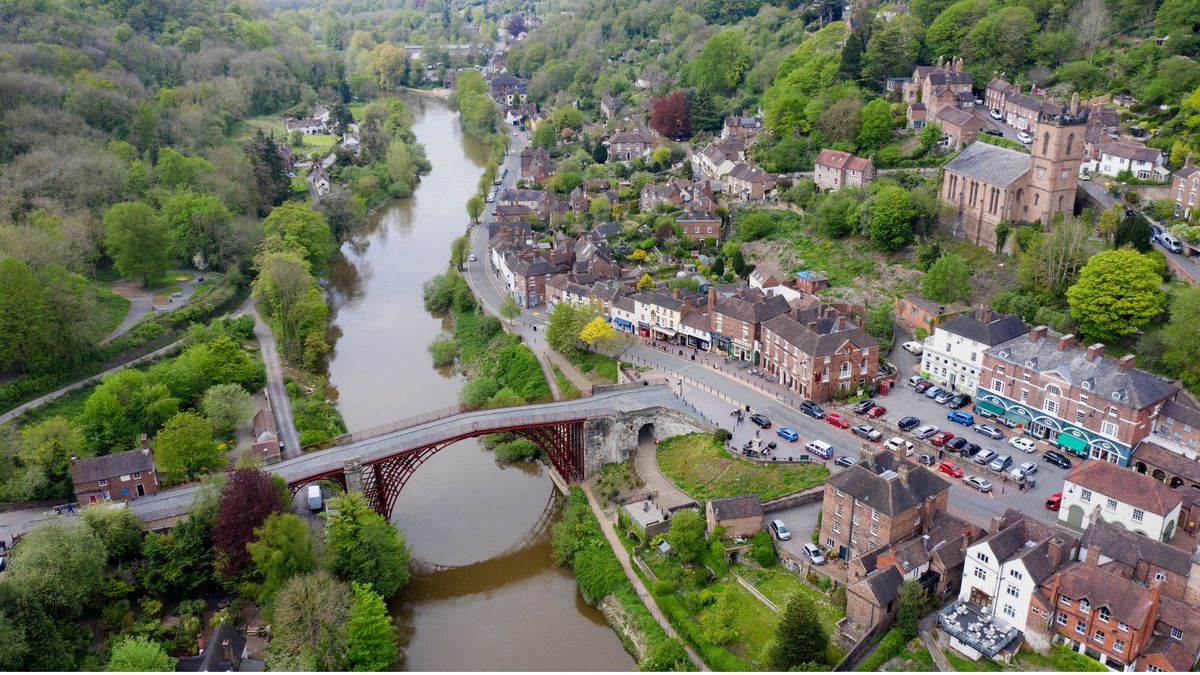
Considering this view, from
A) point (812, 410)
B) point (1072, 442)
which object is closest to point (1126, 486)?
point (1072, 442)

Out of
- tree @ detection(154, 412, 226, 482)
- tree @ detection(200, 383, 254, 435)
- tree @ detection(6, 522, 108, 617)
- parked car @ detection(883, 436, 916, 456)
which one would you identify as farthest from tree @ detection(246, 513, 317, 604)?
parked car @ detection(883, 436, 916, 456)

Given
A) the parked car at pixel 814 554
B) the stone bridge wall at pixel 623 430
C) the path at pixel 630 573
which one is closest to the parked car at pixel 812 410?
the stone bridge wall at pixel 623 430

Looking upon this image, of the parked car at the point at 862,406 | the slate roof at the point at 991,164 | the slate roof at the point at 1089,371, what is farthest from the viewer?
the slate roof at the point at 991,164

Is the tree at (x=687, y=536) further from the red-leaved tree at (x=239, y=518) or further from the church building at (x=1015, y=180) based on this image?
the church building at (x=1015, y=180)

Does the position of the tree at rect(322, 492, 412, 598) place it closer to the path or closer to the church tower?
the path

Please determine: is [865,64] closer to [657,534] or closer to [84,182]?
[657,534]

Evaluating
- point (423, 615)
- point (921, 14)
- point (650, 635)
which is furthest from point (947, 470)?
point (921, 14)
